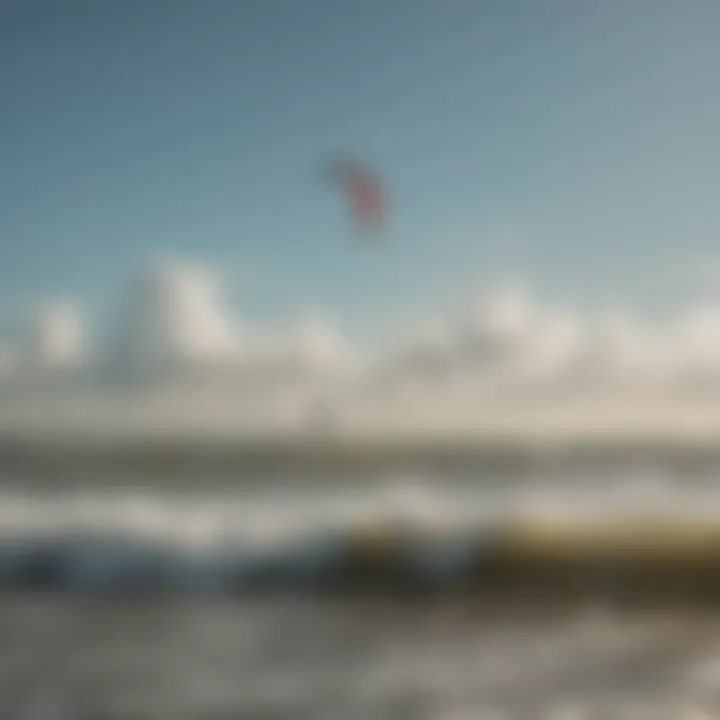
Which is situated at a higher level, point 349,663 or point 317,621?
point 317,621

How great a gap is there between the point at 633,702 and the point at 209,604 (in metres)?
1.88

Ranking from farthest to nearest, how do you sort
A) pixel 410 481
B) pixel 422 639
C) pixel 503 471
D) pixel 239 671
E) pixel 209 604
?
pixel 503 471, pixel 410 481, pixel 209 604, pixel 422 639, pixel 239 671

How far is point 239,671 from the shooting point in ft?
→ 10.8

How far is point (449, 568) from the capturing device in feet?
16.1

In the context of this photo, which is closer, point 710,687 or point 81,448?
point 710,687

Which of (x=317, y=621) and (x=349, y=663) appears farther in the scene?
(x=317, y=621)

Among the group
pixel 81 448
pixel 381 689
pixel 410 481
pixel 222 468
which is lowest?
pixel 381 689

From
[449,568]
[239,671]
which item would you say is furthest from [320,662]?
[449,568]

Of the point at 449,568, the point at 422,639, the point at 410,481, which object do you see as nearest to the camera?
the point at 422,639

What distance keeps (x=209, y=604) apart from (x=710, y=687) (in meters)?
2.06

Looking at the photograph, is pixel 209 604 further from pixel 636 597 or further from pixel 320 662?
pixel 636 597

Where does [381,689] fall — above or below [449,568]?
below

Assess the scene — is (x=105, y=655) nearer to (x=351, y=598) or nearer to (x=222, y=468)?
(x=351, y=598)

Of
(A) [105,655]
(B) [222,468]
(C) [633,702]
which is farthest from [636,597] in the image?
(B) [222,468]
